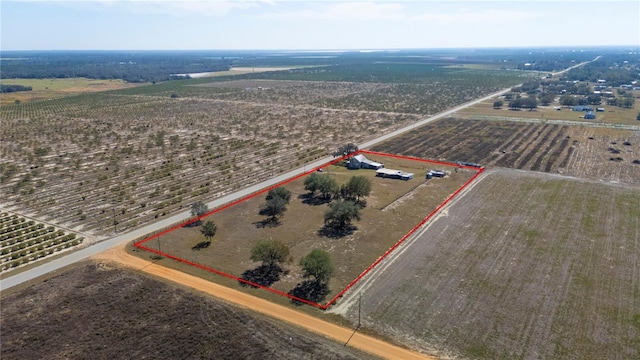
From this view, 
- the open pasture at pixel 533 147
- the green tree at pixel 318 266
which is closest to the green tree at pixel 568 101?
the open pasture at pixel 533 147

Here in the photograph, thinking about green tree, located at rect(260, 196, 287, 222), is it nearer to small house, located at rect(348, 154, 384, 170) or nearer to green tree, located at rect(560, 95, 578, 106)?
small house, located at rect(348, 154, 384, 170)

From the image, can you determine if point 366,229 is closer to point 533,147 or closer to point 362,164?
point 362,164

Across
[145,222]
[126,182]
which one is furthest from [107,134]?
[145,222]

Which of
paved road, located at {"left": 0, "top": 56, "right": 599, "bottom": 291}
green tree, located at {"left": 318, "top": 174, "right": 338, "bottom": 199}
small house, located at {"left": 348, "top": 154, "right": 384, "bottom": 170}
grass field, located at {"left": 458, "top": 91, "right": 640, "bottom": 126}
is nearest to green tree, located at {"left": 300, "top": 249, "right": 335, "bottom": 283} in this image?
green tree, located at {"left": 318, "top": 174, "right": 338, "bottom": 199}

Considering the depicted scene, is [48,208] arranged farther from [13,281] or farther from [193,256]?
[193,256]

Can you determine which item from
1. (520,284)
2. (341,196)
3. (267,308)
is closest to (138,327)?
(267,308)
